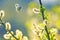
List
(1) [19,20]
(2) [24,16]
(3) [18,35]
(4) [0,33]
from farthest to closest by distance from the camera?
(2) [24,16] < (1) [19,20] < (4) [0,33] < (3) [18,35]

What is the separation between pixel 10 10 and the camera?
5.51 feet

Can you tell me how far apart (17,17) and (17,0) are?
166 millimetres

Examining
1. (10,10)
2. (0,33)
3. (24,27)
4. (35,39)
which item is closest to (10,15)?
(10,10)

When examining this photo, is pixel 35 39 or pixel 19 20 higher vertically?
pixel 35 39

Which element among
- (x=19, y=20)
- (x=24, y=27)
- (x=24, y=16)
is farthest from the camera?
(x=24, y=16)

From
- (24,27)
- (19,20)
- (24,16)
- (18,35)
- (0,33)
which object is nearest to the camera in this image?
(18,35)

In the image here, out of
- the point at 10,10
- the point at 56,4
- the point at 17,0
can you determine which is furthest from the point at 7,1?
the point at 56,4

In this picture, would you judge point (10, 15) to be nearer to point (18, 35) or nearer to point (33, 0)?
point (33, 0)

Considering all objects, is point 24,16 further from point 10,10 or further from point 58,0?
point 58,0

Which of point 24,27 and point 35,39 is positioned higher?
point 35,39

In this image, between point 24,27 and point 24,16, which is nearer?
point 24,27

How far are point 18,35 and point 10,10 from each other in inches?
38.6

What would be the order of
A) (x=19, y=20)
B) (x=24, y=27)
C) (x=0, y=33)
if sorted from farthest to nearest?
(x=19, y=20) < (x=24, y=27) < (x=0, y=33)

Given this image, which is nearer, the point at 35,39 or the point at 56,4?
the point at 35,39
